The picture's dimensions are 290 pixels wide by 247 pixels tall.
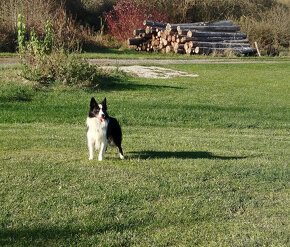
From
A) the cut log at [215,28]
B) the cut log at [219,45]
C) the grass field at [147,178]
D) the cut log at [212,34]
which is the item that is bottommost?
the grass field at [147,178]

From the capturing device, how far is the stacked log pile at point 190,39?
2899 centimetres

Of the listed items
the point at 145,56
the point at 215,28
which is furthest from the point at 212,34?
the point at 145,56

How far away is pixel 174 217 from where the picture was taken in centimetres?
545

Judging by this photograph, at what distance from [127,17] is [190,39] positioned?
692cm

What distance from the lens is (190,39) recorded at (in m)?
28.8

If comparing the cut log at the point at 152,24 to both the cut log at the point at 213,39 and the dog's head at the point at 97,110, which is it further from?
the dog's head at the point at 97,110

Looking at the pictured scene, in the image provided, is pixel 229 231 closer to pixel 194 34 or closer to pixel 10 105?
pixel 10 105

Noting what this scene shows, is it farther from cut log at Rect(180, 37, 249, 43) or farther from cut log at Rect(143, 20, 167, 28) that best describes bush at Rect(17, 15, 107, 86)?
cut log at Rect(143, 20, 167, 28)

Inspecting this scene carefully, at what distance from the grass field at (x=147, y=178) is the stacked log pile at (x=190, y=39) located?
15645 mm

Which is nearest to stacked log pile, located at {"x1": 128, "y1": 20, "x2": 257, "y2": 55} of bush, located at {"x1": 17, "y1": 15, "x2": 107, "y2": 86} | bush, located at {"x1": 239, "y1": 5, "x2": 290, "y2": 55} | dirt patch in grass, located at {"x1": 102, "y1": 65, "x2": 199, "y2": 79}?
bush, located at {"x1": 239, "y1": 5, "x2": 290, "y2": 55}

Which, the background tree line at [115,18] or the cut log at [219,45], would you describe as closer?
the background tree line at [115,18]

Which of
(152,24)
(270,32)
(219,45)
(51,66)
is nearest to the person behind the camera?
(51,66)

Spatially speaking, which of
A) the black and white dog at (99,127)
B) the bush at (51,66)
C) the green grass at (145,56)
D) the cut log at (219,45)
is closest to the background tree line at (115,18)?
the green grass at (145,56)

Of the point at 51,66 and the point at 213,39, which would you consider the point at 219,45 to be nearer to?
the point at 213,39
